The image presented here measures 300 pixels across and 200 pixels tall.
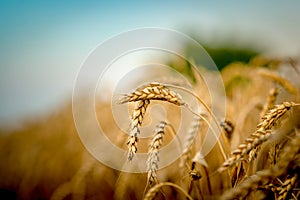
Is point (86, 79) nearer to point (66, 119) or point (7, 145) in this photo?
point (66, 119)

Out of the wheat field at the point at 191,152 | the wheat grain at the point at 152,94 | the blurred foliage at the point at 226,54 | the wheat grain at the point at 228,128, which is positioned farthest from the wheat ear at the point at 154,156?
the blurred foliage at the point at 226,54

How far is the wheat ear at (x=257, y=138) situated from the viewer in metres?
0.89

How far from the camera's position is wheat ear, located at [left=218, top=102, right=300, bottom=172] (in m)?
0.89

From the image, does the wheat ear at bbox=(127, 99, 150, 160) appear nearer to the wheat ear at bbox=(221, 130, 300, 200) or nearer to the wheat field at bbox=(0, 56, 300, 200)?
the wheat field at bbox=(0, 56, 300, 200)

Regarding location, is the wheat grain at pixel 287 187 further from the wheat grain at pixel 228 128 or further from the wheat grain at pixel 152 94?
the wheat grain at pixel 228 128

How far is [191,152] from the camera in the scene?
5.39 feet

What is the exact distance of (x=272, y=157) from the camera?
3.93ft

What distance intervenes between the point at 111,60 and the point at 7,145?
2.66 metres

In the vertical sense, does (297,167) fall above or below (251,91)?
below

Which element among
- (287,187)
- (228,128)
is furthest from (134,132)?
(228,128)

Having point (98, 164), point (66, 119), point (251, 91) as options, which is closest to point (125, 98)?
point (98, 164)

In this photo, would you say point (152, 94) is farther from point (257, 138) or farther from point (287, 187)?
point (287, 187)

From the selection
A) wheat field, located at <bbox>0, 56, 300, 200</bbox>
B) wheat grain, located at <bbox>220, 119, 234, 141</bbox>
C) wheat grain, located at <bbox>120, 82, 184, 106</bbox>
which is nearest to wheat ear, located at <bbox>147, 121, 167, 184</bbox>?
wheat field, located at <bbox>0, 56, 300, 200</bbox>

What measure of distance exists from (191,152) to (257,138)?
2.33 feet
